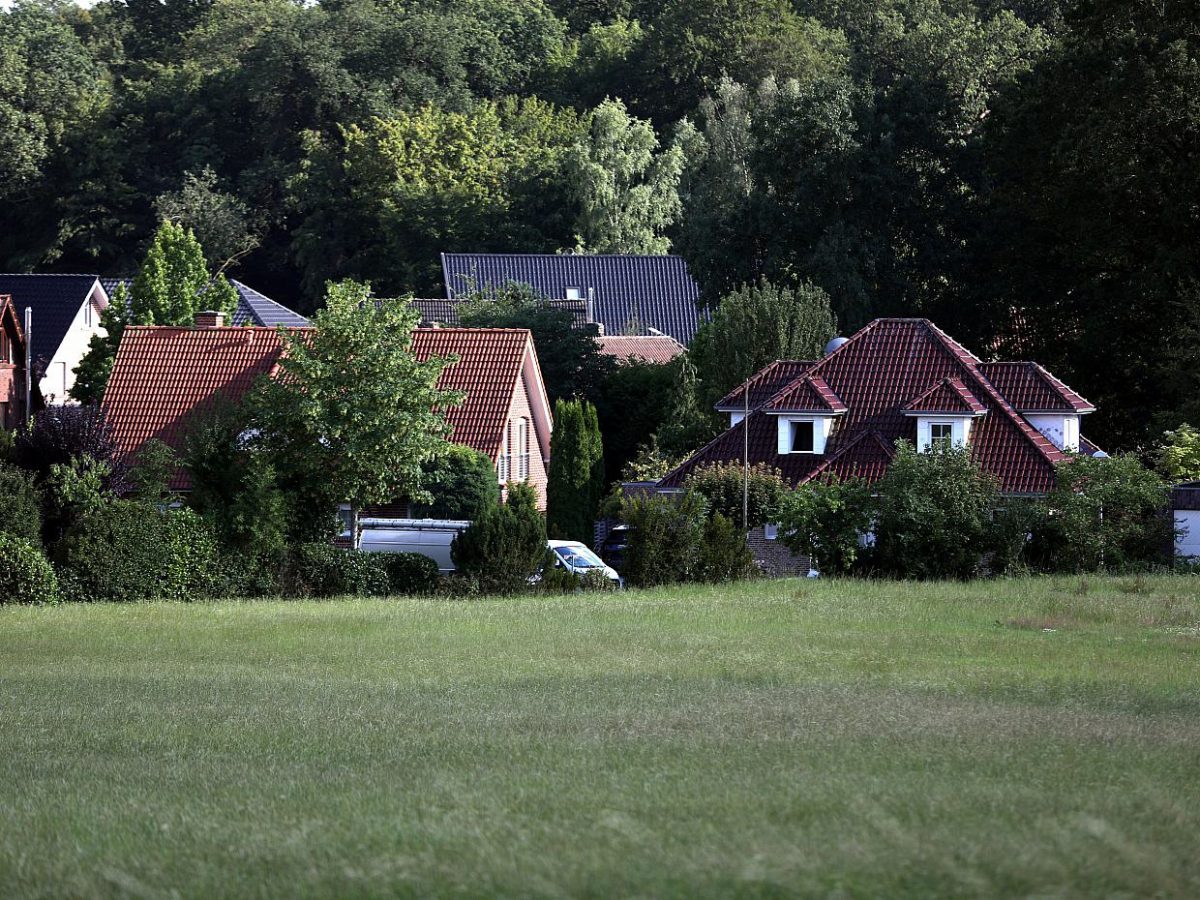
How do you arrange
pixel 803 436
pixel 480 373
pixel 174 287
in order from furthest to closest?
pixel 174 287, pixel 480 373, pixel 803 436

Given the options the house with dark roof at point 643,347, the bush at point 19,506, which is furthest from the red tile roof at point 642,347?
the bush at point 19,506

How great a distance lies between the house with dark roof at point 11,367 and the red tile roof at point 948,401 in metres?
26.4

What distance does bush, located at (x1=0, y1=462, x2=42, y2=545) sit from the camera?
3297cm

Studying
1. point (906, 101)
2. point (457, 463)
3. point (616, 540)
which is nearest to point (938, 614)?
point (457, 463)

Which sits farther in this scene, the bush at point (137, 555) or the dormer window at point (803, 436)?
the dormer window at point (803, 436)

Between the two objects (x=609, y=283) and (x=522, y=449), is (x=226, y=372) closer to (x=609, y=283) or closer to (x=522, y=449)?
(x=522, y=449)

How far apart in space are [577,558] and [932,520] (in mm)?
8187

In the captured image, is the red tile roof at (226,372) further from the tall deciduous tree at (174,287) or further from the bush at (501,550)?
the bush at (501,550)

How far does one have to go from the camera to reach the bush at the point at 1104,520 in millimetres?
36781

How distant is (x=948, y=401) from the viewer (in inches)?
1732

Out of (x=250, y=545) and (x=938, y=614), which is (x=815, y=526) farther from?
(x=250, y=545)

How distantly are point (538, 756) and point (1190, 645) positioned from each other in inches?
516

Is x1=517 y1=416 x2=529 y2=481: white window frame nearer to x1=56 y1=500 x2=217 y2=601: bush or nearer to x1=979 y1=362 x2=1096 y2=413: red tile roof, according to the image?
x1=979 y1=362 x2=1096 y2=413: red tile roof

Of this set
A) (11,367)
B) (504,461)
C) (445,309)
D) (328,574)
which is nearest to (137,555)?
(328,574)
